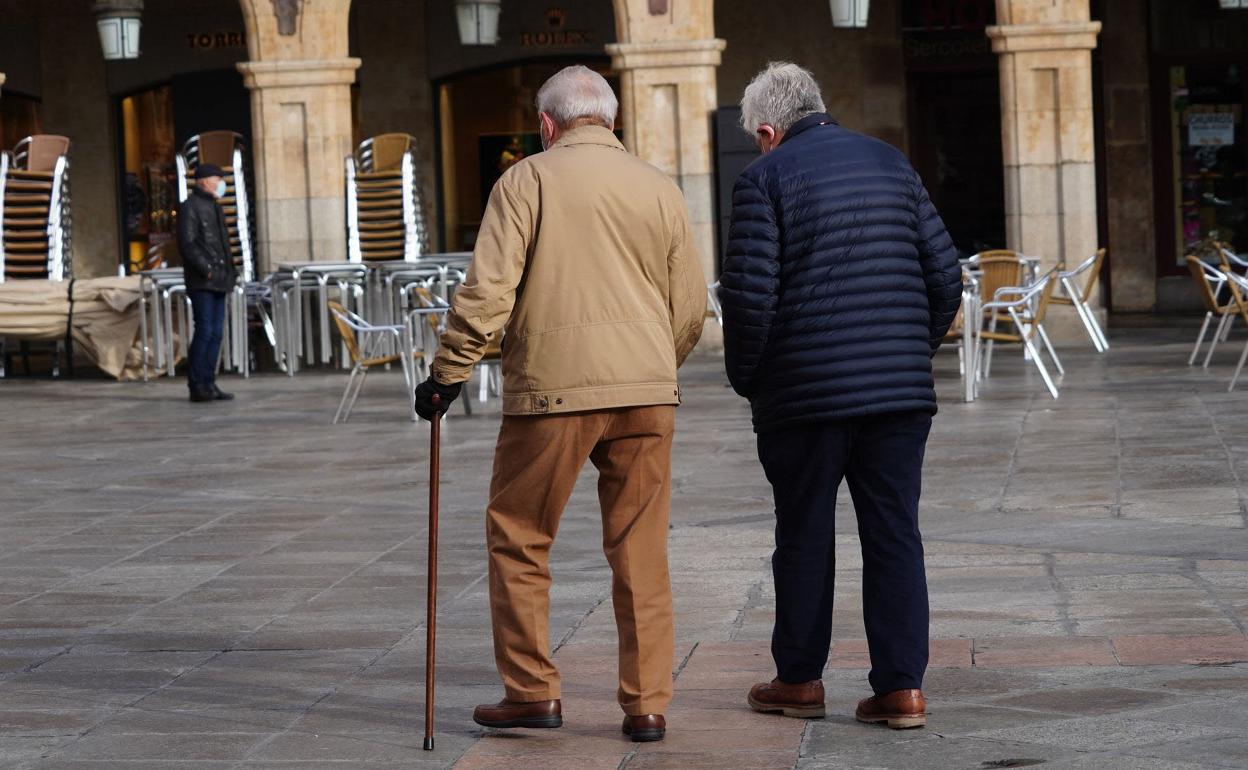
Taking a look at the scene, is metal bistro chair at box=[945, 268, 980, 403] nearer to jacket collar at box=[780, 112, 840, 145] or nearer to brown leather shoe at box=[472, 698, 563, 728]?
jacket collar at box=[780, 112, 840, 145]

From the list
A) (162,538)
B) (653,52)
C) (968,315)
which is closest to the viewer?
(162,538)

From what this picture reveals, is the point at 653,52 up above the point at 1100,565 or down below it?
above

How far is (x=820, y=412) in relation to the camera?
5.27 m

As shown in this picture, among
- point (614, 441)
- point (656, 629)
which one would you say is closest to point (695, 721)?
point (656, 629)

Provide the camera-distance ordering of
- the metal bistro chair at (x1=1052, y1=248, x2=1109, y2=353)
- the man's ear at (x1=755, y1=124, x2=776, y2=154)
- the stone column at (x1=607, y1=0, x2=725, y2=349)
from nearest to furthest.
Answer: the man's ear at (x1=755, y1=124, x2=776, y2=154) → the metal bistro chair at (x1=1052, y1=248, x2=1109, y2=353) → the stone column at (x1=607, y1=0, x2=725, y2=349)

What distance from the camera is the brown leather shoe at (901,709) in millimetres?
5242

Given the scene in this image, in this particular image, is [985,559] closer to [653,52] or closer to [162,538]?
[162,538]

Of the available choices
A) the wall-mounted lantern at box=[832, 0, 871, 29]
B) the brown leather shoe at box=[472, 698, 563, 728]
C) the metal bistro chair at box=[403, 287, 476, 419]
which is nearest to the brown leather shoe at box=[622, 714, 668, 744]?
the brown leather shoe at box=[472, 698, 563, 728]

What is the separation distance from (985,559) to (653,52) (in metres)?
11.3

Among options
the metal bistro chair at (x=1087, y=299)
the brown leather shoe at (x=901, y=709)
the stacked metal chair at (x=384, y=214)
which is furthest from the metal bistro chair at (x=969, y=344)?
the brown leather shoe at (x=901, y=709)

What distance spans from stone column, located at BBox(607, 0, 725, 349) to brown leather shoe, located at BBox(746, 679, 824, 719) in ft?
42.9

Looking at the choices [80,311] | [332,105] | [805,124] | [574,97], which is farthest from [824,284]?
[332,105]

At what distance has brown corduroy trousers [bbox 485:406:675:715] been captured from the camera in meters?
5.27

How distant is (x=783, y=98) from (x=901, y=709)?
5.11 ft
